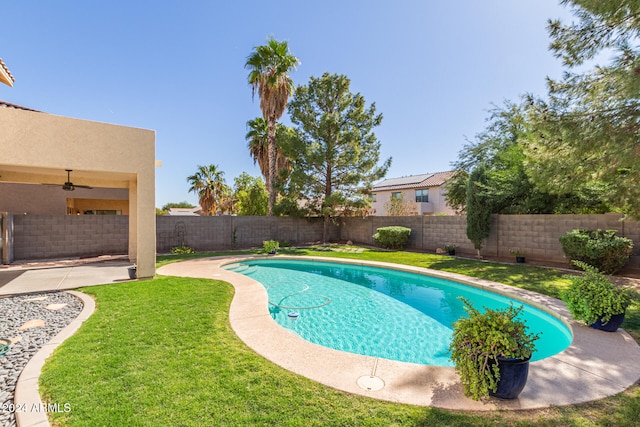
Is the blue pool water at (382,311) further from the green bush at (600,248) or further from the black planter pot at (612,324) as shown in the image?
the green bush at (600,248)

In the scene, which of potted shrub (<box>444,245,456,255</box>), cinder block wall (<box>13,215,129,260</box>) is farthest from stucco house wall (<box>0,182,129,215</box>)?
potted shrub (<box>444,245,456,255</box>)

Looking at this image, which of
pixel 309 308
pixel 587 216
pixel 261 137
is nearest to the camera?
pixel 309 308

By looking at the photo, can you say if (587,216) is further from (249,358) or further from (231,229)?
(231,229)

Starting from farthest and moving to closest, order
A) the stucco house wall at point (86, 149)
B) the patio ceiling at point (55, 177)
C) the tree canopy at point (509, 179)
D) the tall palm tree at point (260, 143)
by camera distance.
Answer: the tall palm tree at point (260, 143), the tree canopy at point (509, 179), the patio ceiling at point (55, 177), the stucco house wall at point (86, 149)

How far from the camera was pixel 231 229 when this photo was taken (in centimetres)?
1599

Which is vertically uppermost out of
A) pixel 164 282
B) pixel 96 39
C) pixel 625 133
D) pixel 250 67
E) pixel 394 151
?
pixel 250 67

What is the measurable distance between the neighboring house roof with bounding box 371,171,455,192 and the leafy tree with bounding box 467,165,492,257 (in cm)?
1588

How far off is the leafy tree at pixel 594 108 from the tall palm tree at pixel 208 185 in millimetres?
25187

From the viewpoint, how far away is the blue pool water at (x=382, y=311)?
4.85 meters

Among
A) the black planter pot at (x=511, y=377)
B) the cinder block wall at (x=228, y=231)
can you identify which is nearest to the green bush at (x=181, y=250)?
the cinder block wall at (x=228, y=231)

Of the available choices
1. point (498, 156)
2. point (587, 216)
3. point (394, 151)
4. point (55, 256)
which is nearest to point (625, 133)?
point (587, 216)

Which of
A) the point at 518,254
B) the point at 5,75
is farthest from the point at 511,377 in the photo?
the point at 5,75

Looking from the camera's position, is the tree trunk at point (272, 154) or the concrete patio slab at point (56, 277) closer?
the concrete patio slab at point (56, 277)

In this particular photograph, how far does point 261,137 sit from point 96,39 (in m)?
13.8
